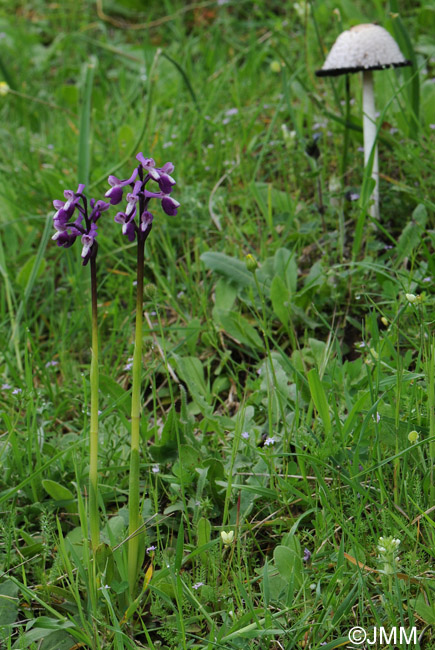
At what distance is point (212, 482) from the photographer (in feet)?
6.08

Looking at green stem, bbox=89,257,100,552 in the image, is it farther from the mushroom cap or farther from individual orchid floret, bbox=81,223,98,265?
the mushroom cap

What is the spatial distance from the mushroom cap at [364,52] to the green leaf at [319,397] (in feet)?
4.38

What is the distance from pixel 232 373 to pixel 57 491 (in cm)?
72

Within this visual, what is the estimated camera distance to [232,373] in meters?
2.28

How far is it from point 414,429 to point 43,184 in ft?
7.85

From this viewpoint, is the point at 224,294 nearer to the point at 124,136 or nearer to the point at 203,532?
the point at 203,532

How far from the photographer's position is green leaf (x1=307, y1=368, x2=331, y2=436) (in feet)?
5.88

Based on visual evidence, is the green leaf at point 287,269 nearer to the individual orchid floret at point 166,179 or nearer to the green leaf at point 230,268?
the green leaf at point 230,268

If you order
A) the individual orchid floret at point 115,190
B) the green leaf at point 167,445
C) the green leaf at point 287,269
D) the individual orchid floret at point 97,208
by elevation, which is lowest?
the green leaf at point 167,445

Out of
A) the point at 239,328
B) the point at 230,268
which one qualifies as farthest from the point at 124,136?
the point at 239,328

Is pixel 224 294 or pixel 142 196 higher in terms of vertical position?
pixel 142 196

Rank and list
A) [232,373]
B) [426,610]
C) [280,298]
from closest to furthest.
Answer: [426,610], [232,373], [280,298]

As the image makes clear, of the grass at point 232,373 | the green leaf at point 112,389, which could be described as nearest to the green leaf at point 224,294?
the grass at point 232,373

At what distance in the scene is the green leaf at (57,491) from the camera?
6.08ft
